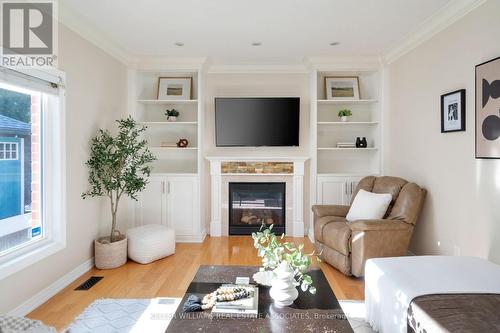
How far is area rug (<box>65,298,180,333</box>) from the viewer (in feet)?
6.98

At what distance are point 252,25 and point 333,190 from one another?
8.10ft

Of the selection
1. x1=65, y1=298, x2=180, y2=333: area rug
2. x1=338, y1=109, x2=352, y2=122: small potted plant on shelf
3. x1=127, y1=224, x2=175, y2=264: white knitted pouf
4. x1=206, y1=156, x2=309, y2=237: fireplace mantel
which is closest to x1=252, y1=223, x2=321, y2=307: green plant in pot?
x1=65, y1=298, x2=180, y2=333: area rug

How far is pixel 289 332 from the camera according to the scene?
1393 mm

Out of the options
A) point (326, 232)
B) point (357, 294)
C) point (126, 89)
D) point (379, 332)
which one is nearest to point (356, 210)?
point (326, 232)

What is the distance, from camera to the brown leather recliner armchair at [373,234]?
9.29ft

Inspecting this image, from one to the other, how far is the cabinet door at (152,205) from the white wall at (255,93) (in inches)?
27.0

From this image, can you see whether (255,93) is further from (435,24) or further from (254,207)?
(435,24)

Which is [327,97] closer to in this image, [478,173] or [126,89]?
[478,173]

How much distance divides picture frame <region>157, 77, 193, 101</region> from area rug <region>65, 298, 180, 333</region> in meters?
2.87

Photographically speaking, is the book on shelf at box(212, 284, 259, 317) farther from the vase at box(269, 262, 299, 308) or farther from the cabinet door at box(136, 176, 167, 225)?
the cabinet door at box(136, 176, 167, 225)

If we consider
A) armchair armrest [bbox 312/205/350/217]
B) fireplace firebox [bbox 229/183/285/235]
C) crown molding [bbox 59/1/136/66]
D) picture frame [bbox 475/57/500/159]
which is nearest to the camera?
picture frame [bbox 475/57/500/159]

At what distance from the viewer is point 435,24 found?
2961 millimetres

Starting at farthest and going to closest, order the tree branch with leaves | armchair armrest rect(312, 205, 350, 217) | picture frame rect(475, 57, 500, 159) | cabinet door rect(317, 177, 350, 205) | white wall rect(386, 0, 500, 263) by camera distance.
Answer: cabinet door rect(317, 177, 350, 205) < armchair armrest rect(312, 205, 350, 217) < the tree branch with leaves < white wall rect(386, 0, 500, 263) < picture frame rect(475, 57, 500, 159)

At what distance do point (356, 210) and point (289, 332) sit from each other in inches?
88.2
